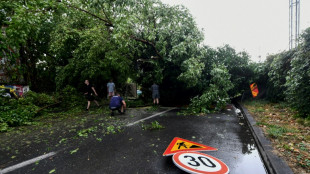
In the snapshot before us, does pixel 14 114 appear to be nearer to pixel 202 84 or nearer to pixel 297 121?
pixel 202 84

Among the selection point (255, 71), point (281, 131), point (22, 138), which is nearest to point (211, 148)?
point (281, 131)

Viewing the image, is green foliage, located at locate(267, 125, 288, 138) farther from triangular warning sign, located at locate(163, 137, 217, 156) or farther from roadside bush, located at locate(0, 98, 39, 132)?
roadside bush, located at locate(0, 98, 39, 132)

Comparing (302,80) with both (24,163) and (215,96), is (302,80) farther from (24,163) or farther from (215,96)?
(24,163)

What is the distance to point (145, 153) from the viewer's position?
4164 mm

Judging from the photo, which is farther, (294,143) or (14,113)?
(14,113)

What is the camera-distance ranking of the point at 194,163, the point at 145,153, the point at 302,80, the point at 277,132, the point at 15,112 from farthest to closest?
the point at 15,112 → the point at 302,80 → the point at 277,132 → the point at 145,153 → the point at 194,163

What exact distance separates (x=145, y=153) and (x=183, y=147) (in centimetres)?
100

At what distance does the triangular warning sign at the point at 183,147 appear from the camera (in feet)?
14.0

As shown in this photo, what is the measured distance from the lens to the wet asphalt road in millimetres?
3439

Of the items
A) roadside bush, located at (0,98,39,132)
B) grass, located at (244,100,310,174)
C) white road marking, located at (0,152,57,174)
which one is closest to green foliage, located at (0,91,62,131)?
roadside bush, located at (0,98,39,132)

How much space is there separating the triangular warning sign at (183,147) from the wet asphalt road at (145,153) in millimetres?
142

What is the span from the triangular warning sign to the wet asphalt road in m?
0.14

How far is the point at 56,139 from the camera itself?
17.5ft

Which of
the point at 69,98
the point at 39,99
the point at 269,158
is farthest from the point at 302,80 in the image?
the point at 39,99
